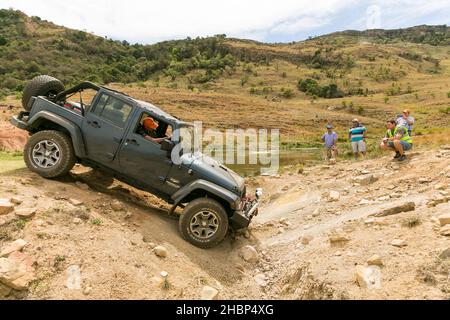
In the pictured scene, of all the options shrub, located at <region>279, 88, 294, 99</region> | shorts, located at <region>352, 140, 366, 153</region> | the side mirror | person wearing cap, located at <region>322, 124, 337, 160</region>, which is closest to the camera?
the side mirror

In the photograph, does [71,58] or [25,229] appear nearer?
[25,229]

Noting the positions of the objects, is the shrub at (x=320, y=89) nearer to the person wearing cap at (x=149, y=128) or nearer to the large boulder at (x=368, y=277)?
the person wearing cap at (x=149, y=128)

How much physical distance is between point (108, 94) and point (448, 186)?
709 centimetres

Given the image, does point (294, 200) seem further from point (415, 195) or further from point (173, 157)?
point (173, 157)

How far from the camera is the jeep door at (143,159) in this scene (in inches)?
301

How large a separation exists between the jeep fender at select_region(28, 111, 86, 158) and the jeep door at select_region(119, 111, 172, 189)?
2.53 ft

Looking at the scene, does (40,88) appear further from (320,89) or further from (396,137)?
(320,89)

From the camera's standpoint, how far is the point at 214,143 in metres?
33.4

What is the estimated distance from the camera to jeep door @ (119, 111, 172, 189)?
7.65m

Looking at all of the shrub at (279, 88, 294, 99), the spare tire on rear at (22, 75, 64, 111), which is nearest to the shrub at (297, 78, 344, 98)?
the shrub at (279, 88, 294, 99)

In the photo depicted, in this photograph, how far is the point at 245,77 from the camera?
71.6 meters

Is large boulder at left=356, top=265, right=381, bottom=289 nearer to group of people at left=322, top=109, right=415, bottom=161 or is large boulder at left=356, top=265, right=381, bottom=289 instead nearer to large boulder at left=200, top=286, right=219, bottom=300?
large boulder at left=200, top=286, right=219, bottom=300

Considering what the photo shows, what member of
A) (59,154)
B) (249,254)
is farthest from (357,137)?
(59,154)
